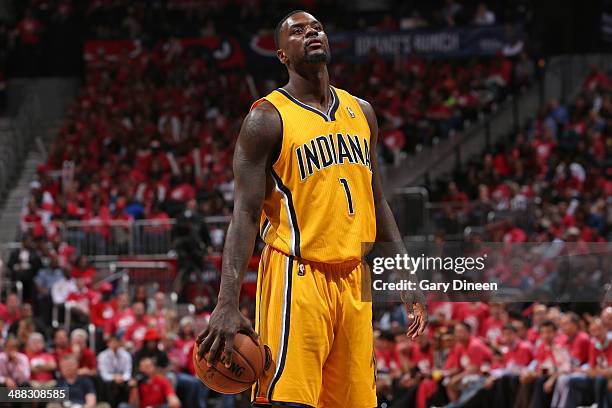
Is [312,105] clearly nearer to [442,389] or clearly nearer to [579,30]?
[442,389]

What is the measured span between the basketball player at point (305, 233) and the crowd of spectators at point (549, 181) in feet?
35.3

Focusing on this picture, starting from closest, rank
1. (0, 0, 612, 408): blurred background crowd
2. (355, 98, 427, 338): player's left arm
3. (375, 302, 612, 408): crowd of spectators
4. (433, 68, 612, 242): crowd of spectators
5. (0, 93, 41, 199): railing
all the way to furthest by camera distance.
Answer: (355, 98, 427, 338): player's left arm
(375, 302, 612, 408): crowd of spectators
(0, 0, 612, 408): blurred background crowd
(433, 68, 612, 242): crowd of spectators
(0, 93, 41, 199): railing

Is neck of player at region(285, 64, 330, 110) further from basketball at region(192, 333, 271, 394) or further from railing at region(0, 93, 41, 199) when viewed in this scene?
railing at region(0, 93, 41, 199)

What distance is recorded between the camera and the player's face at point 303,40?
5695 millimetres

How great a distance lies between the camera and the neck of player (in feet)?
19.0

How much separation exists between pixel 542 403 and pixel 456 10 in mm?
15491

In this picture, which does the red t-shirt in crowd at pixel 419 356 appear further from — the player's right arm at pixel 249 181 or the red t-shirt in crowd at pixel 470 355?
the player's right arm at pixel 249 181

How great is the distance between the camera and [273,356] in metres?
5.59

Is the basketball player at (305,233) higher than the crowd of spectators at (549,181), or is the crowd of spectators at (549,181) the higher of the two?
the basketball player at (305,233)

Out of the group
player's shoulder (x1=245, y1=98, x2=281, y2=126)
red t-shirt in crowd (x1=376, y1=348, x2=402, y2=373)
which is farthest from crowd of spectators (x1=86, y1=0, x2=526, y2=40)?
player's shoulder (x1=245, y1=98, x2=281, y2=126)

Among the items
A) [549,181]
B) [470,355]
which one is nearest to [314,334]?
[470,355]

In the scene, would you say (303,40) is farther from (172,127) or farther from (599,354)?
(172,127)

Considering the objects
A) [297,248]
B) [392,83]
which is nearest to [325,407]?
[297,248]

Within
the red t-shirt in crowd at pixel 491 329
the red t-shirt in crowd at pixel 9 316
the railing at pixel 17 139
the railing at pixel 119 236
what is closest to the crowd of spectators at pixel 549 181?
the red t-shirt in crowd at pixel 491 329
